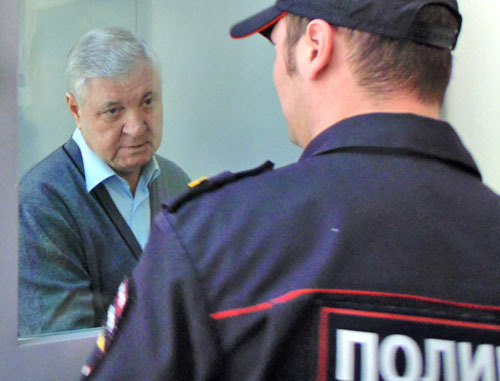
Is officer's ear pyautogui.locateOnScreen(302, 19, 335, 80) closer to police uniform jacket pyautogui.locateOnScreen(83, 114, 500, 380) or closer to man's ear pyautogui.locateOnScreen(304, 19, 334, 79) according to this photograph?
man's ear pyautogui.locateOnScreen(304, 19, 334, 79)

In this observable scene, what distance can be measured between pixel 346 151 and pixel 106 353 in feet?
1.42

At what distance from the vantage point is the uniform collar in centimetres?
84

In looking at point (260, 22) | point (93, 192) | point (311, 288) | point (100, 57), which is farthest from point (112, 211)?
point (311, 288)

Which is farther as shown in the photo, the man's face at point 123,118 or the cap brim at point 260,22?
the man's face at point 123,118

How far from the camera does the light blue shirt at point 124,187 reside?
1.72 meters

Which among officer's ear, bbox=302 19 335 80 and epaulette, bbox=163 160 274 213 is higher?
officer's ear, bbox=302 19 335 80

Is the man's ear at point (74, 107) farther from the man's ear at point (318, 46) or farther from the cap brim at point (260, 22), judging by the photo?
the man's ear at point (318, 46)

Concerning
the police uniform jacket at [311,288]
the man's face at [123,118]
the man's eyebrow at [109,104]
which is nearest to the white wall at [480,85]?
the man's face at [123,118]

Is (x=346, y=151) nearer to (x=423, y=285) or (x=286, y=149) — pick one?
(x=423, y=285)

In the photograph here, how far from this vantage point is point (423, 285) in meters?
0.75

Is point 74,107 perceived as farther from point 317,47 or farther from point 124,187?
point 317,47

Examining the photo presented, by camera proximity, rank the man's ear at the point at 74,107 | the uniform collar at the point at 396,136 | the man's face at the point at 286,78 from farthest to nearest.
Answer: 1. the man's ear at the point at 74,107
2. the man's face at the point at 286,78
3. the uniform collar at the point at 396,136

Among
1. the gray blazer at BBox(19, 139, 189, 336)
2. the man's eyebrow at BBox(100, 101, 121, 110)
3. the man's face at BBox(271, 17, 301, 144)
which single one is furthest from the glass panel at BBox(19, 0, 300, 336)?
the man's face at BBox(271, 17, 301, 144)

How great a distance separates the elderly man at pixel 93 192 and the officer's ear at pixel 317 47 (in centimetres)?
88
